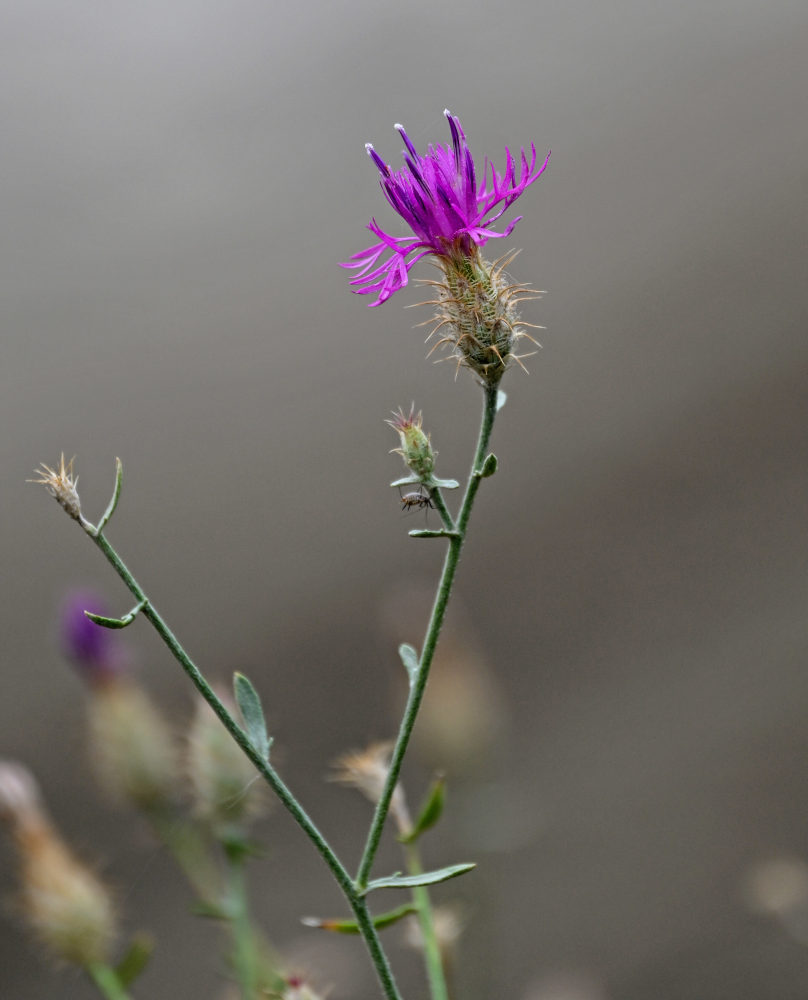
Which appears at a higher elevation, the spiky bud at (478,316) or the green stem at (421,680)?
the spiky bud at (478,316)

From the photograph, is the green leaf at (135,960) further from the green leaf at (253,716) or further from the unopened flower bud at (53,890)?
the green leaf at (253,716)

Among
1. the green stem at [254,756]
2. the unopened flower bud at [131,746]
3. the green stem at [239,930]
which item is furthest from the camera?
the unopened flower bud at [131,746]

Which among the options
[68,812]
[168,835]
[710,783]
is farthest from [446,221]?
[68,812]

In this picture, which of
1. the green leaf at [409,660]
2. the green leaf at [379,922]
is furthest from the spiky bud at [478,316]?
the green leaf at [379,922]

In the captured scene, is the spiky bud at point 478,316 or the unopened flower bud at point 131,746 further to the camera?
the unopened flower bud at point 131,746

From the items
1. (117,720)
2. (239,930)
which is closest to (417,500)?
(239,930)

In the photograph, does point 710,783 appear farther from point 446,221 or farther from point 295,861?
point 446,221
